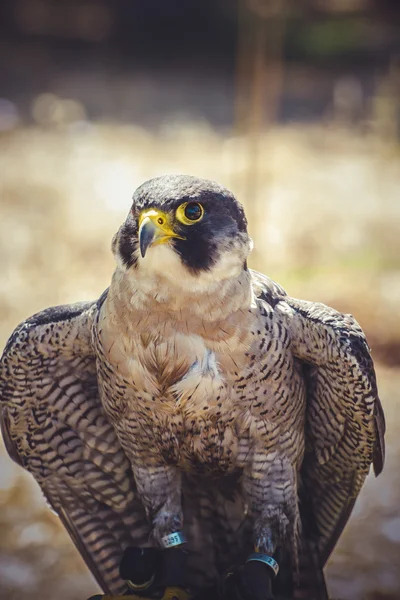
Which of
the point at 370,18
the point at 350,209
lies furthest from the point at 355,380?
the point at 370,18

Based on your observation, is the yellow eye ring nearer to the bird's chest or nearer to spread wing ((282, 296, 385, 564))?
the bird's chest

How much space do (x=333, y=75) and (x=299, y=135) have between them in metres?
3.99

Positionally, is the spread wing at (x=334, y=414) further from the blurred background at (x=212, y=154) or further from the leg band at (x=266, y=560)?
the blurred background at (x=212, y=154)

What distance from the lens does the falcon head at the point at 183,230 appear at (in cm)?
276

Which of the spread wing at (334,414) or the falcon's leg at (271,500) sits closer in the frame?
the spread wing at (334,414)

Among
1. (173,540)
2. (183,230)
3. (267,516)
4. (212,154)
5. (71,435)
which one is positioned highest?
(183,230)

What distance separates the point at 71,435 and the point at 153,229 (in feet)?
4.17

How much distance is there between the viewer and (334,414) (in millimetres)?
3371

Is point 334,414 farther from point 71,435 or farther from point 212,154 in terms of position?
point 212,154

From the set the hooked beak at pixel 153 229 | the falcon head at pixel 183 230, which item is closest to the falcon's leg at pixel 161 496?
the falcon head at pixel 183 230

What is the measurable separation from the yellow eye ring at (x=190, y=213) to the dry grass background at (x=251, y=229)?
7.91ft

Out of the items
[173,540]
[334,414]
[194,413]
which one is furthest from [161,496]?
[334,414]

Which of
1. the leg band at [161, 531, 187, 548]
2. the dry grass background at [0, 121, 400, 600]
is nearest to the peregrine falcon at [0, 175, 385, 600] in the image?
the leg band at [161, 531, 187, 548]

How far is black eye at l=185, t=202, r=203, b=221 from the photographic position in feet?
9.20
